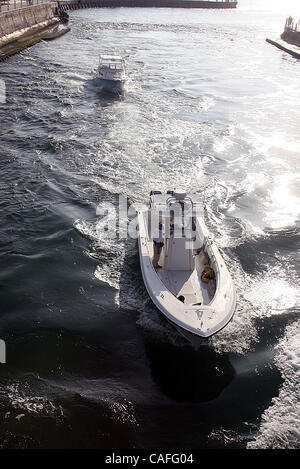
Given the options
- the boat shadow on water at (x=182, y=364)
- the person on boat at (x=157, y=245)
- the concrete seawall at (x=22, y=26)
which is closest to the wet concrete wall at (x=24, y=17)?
the concrete seawall at (x=22, y=26)

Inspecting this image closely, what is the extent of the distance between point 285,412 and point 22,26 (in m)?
71.6

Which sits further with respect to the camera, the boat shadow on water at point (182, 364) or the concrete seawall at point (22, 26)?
the concrete seawall at point (22, 26)

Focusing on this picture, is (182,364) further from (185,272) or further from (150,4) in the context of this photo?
(150,4)

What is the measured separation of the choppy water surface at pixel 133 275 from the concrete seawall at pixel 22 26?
18.8m

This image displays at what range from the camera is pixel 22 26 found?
2537 inches

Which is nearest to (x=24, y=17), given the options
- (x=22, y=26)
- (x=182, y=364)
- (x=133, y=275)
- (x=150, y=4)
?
(x=22, y=26)

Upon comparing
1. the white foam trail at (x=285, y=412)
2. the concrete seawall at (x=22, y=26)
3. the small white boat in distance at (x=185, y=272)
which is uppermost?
the concrete seawall at (x=22, y=26)

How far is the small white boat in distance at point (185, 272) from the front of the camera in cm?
1282

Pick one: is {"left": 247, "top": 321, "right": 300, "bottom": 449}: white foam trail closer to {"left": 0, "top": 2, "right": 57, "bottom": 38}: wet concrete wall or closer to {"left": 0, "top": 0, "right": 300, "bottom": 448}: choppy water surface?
{"left": 0, "top": 0, "right": 300, "bottom": 448}: choppy water surface

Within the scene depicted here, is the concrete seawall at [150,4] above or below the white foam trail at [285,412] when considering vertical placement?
above

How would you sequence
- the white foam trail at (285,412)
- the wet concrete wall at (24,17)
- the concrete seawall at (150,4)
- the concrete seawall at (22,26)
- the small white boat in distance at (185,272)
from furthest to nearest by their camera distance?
the concrete seawall at (150,4), the wet concrete wall at (24,17), the concrete seawall at (22,26), the small white boat in distance at (185,272), the white foam trail at (285,412)

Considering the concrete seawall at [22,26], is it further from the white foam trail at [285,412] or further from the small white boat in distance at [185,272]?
the white foam trail at [285,412]

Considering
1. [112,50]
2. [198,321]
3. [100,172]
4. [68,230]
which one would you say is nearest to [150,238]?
[68,230]

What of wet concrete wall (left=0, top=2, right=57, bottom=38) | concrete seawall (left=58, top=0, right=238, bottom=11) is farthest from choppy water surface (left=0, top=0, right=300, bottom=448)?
concrete seawall (left=58, top=0, right=238, bottom=11)
